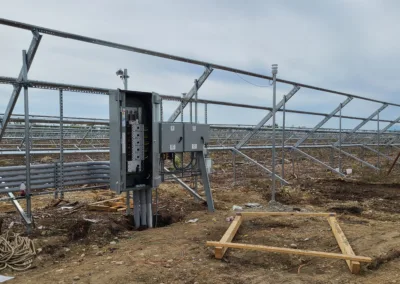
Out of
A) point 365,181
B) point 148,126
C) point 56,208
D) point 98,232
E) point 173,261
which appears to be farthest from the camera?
point 365,181

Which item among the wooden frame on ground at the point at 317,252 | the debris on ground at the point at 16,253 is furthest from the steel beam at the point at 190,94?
the debris on ground at the point at 16,253

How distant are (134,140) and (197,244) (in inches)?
69.4

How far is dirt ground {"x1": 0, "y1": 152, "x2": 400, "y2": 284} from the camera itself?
11.1 feet

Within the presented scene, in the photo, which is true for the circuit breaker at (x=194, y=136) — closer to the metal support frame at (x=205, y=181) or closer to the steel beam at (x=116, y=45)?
the metal support frame at (x=205, y=181)

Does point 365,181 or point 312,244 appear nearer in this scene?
point 312,244

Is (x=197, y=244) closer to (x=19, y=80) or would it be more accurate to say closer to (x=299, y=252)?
(x=299, y=252)

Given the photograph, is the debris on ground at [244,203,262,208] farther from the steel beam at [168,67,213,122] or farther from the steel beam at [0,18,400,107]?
the steel beam at [0,18,400,107]

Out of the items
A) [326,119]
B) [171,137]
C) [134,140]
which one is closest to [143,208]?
[134,140]

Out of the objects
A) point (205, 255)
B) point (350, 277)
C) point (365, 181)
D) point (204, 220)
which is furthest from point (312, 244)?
point (365, 181)

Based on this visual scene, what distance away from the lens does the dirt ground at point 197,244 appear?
3.38 metres

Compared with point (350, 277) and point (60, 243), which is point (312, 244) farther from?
point (60, 243)

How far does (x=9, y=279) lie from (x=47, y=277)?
1.18ft

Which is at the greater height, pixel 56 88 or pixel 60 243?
pixel 56 88

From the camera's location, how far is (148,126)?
208 inches
